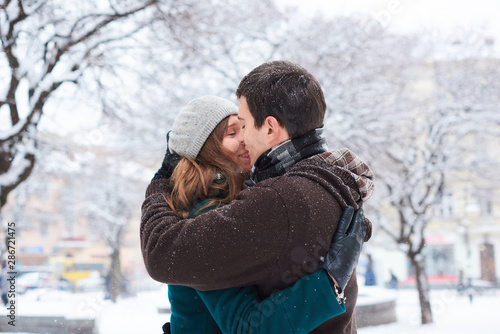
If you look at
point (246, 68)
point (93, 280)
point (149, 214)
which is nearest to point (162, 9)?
point (246, 68)

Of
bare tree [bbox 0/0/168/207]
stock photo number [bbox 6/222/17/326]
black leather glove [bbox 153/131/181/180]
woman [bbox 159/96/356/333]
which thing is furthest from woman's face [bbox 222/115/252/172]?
bare tree [bbox 0/0/168/207]

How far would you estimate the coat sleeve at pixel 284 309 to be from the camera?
108cm

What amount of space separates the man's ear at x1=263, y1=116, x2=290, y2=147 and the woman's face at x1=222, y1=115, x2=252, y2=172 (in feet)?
1.05

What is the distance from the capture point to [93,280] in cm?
2047

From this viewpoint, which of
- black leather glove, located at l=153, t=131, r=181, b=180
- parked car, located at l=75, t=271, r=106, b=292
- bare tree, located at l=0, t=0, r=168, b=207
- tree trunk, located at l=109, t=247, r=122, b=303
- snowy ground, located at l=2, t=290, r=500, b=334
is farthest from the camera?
parked car, located at l=75, t=271, r=106, b=292

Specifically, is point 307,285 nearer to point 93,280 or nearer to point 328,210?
point 328,210

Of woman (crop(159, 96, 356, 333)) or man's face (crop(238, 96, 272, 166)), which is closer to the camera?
woman (crop(159, 96, 356, 333))

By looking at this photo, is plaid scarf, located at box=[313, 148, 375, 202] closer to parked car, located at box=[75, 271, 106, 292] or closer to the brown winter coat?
the brown winter coat

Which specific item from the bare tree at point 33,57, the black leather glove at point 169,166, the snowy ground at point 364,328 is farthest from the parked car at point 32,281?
the black leather glove at point 169,166

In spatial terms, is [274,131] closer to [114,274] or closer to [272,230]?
[272,230]

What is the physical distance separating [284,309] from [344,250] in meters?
0.20

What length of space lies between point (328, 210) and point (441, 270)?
24.6 meters

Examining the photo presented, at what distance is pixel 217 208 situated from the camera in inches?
48.6

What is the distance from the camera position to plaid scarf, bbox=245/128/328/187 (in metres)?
1.22
